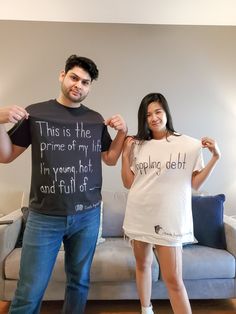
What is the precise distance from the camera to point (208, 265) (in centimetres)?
189

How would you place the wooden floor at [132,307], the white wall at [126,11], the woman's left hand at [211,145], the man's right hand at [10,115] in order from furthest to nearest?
the white wall at [126,11], the wooden floor at [132,307], the woman's left hand at [211,145], the man's right hand at [10,115]

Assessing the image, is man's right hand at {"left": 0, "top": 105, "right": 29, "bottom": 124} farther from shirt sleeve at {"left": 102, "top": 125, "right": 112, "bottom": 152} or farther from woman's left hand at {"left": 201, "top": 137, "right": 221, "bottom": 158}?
woman's left hand at {"left": 201, "top": 137, "right": 221, "bottom": 158}

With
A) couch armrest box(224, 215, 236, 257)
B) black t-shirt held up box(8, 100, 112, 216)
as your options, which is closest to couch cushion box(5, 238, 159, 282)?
couch armrest box(224, 215, 236, 257)

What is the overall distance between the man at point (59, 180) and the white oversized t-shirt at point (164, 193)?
0.73 ft

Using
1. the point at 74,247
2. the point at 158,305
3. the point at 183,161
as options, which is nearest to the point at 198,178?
the point at 183,161

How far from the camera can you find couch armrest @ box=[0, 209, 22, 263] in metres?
1.85

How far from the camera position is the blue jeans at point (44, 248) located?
1.29 meters

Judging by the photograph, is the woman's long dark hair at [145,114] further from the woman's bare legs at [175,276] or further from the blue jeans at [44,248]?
the woman's bare legs at [175,276]

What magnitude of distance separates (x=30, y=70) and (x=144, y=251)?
2092 mm

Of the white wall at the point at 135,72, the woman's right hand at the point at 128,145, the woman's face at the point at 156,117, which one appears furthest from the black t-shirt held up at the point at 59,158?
the white wall at the point at 135,72

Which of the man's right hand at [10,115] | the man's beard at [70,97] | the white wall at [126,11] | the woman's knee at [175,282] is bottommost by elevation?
the woman's knee at [175,282]

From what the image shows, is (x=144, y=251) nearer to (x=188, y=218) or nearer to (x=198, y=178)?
(x=188, y=218)

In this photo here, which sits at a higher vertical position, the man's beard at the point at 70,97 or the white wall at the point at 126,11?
the white wall at the point at 126,11

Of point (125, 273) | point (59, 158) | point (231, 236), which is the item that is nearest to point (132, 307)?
point (125, 273)
